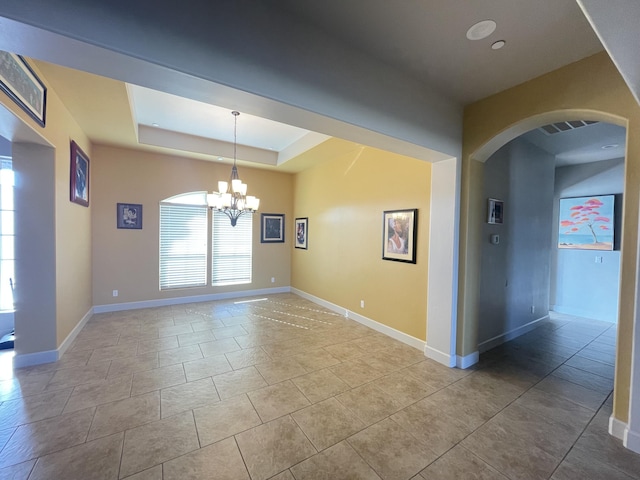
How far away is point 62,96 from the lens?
3029 mm

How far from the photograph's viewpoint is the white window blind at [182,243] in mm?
5617

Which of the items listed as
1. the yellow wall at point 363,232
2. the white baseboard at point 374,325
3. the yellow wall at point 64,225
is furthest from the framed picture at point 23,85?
the white baseboard at point 374,325

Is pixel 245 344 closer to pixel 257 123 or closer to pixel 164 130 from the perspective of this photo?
pixel 257 123

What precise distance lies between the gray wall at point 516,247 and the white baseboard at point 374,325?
0.89 metres

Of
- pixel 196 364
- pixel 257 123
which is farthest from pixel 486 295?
pixel 257 123

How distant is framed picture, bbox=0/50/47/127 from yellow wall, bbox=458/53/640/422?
4328 mm

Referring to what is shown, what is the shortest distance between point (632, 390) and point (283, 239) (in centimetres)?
613

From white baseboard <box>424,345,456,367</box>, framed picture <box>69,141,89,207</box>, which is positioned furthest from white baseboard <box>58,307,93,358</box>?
white baseboard <box>424,345,456,367</box>

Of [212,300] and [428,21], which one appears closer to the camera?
[428,21]

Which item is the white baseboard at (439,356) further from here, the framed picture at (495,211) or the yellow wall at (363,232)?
the framed picture at (495,211)

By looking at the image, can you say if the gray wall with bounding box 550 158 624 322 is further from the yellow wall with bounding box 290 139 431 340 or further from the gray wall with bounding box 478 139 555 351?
the yellow wall with bounding box 290 139 431 340

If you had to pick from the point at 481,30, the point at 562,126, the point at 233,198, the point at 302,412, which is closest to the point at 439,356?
the point at 302,412

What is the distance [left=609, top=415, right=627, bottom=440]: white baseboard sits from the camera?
6.81ft

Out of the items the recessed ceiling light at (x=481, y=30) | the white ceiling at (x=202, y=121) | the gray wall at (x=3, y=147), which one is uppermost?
the white ceiling at (x=202, y=121)
